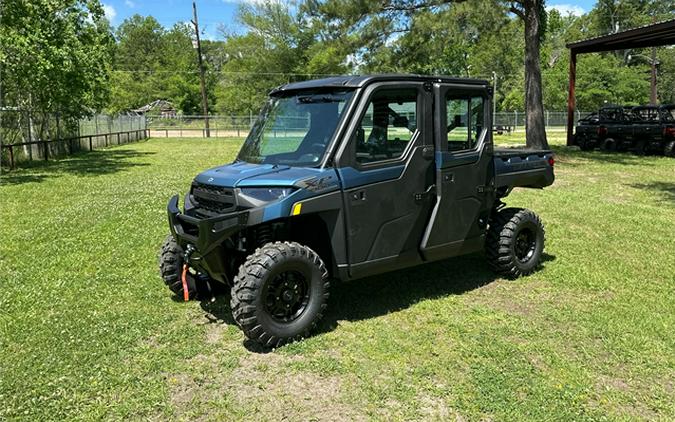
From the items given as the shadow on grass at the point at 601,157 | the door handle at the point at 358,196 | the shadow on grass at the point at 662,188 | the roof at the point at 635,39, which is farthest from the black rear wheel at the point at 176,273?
the roof at the point at 635,39

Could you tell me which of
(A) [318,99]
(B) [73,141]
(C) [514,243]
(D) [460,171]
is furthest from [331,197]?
(B) [73,141]

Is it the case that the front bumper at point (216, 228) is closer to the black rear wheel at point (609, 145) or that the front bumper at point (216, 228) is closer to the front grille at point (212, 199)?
the front grille at point (212, 199)

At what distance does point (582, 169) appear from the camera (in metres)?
16.8

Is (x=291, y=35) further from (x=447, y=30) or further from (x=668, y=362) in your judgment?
(x=668, y=362)

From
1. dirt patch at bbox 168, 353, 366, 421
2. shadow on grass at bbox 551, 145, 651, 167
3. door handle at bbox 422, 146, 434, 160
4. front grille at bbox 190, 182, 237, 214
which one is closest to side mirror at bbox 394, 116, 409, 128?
door handle at bbox 422, 146, 434, 160

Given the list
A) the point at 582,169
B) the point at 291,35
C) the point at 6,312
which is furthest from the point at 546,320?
the point at 291,35

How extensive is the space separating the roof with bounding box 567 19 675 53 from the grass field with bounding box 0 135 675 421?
17.4 m

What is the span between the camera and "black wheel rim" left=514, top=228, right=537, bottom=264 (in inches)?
242

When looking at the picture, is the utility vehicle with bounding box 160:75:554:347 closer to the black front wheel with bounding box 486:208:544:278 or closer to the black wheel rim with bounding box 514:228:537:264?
the black front wheel with bounding box 486:208:544:278

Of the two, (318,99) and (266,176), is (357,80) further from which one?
(266,176)

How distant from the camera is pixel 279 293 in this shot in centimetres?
434

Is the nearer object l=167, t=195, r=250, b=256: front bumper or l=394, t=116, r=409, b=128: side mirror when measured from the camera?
l=167, t=195, r=250, b=256: front bumper

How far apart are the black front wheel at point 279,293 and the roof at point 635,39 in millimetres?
21206

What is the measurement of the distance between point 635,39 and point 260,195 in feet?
81.4
